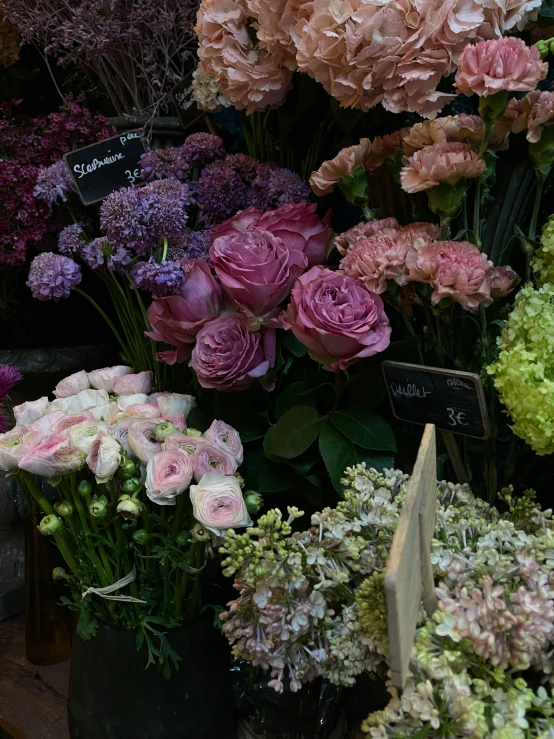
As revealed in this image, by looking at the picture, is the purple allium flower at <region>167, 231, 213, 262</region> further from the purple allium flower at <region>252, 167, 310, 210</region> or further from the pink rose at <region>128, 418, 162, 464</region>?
the pink rose at <region>128, 418, 162, 464</region>

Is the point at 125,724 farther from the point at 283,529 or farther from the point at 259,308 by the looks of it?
the point at 259,308

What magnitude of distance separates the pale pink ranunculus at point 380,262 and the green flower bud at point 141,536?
0.30 meters

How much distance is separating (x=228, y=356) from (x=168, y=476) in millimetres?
130

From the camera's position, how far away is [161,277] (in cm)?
63

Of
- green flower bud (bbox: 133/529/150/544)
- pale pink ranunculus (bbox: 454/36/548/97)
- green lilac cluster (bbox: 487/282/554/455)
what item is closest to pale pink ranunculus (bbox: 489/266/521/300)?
green lilac cluster (bbox: 487/282/554/455)

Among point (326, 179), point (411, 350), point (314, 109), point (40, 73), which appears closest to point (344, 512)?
point (411, 350)

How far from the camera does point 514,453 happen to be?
60 cm

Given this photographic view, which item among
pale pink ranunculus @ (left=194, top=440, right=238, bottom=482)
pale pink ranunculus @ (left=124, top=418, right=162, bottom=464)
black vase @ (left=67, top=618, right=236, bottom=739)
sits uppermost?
pale pink ranunculus @ (left=124, top=418, right=162, bottom=464)

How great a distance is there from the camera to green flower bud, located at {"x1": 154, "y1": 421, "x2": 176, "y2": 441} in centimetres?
58

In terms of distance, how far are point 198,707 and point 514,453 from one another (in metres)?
0.39

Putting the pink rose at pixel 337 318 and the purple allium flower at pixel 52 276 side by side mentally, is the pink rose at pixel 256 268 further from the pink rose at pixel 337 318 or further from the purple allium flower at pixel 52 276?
the purple allium flower at pixel 52 276

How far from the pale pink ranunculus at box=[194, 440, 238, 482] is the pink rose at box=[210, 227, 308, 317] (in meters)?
0.15

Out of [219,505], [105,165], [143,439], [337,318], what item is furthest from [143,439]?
[105,165]

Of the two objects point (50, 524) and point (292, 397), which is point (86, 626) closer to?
point (50, 524)
